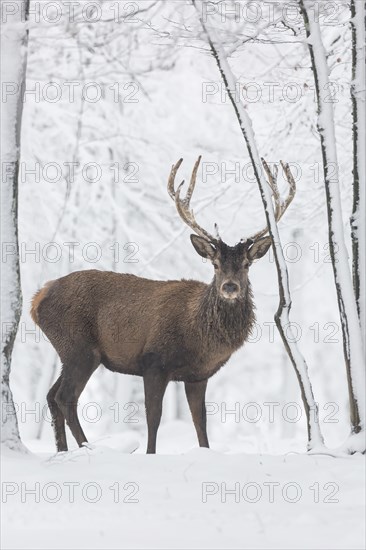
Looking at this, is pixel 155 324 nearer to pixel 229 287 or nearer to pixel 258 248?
pixel 229 287

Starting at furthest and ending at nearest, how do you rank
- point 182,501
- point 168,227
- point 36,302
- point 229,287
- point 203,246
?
point 168,227, point 36,302, point 203,246, point 229,287, point 182,501

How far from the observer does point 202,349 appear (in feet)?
30.6

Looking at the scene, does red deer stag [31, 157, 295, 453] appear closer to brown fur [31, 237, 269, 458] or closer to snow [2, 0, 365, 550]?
brown fur [31, 237, 269, 458]

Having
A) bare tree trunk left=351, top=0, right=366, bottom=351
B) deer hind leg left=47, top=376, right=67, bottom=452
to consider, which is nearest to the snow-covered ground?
bare tree trunk left=351, top=0, right=366, bottom=351

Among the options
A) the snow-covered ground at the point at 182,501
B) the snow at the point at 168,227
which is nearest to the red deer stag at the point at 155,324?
the snow at the point at 168,227

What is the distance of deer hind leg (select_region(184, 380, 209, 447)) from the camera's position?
9492 millimetres

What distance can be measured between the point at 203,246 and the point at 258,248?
517mm

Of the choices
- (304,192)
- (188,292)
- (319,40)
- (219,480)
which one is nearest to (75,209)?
(304,192)

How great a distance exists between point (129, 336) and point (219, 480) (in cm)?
331

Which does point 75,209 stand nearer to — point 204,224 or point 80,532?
point 204,224

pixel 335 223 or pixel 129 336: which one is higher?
pixel 335 223

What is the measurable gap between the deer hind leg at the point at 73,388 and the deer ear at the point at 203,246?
4.89 ft

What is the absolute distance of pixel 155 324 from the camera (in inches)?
378

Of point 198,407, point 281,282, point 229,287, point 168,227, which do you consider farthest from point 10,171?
point 168,227
